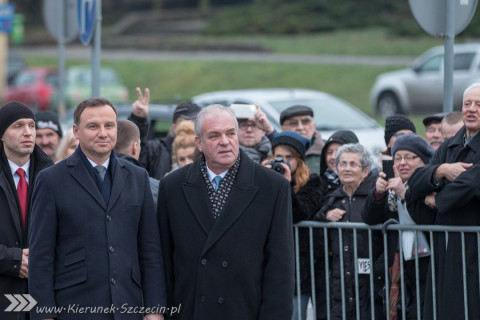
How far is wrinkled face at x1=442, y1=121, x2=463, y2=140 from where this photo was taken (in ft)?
25.8

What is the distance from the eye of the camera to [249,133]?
8.56 metres

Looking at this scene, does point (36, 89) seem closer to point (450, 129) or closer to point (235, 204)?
point (450, 129)

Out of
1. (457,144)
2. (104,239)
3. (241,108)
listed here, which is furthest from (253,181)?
(241,108)

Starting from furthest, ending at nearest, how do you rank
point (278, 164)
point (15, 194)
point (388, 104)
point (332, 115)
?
1. point (388, 104)
2. point (332, 115)
3. point (278, 164)
4. point (15, 194)

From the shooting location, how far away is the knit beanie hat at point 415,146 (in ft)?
23.6

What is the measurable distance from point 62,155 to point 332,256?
2.59 metres

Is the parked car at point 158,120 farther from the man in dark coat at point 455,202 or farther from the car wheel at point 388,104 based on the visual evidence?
the car wheel at point 388,104

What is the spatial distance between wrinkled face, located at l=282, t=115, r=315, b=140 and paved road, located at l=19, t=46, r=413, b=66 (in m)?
24.2

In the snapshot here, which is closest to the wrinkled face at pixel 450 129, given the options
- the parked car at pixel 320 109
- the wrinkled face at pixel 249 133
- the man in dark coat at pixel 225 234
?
the wrinkled face at pixel 249 133

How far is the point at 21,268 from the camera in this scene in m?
6.43

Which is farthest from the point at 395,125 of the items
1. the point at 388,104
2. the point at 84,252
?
the point at 388,104

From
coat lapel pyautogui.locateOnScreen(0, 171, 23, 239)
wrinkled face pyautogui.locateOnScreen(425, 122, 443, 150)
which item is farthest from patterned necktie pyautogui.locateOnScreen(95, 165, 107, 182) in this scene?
wrinkled face pyautogui.locateOnScreen(425, 122, 443, 150)

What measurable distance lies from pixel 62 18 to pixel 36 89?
22.5m

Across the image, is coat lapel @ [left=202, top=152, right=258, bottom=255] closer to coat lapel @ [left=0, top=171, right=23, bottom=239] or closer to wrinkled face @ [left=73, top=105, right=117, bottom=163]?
wrinkled face @ [left=73, top=105, right=117, bottom=163]
